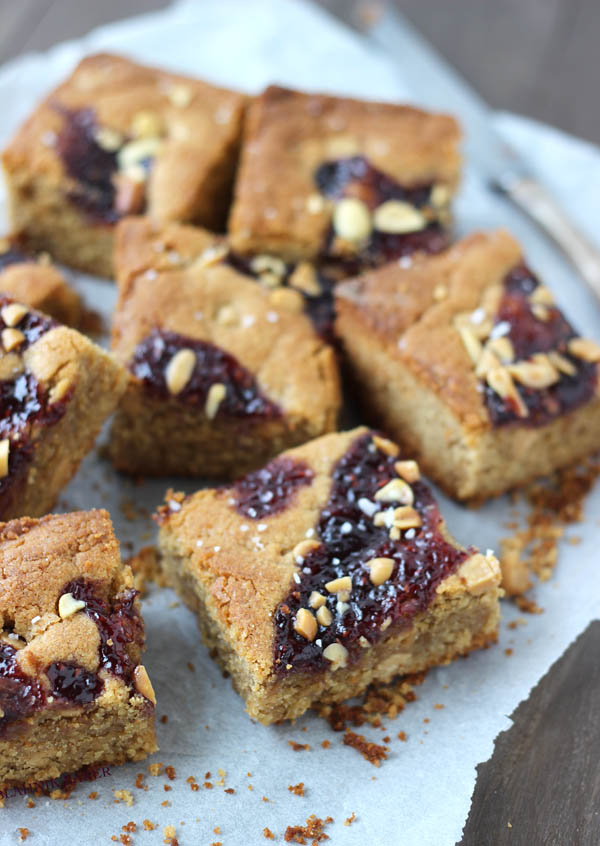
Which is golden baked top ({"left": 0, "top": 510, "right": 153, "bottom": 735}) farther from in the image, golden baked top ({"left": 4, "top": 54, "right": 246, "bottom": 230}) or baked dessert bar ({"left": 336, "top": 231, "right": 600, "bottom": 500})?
golden baked top ({"left": 4, "top": 54, "right": 246, "bottom": 230})

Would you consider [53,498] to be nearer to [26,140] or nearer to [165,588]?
[165,588]

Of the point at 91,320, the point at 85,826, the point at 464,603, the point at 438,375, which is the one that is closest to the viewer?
the point at 85,826

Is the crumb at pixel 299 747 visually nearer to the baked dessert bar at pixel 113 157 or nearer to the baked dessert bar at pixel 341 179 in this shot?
the baked dessert bar at pixel 341 179

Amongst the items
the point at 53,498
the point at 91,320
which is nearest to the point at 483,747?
the point at 53,498

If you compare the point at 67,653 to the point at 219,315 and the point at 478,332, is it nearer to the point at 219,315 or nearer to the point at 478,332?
the point at 219,315

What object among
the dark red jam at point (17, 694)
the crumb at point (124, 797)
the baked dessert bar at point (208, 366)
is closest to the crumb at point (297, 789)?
the crumb at point (124, 797)

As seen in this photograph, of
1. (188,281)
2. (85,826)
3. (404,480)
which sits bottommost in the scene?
(85,826)
